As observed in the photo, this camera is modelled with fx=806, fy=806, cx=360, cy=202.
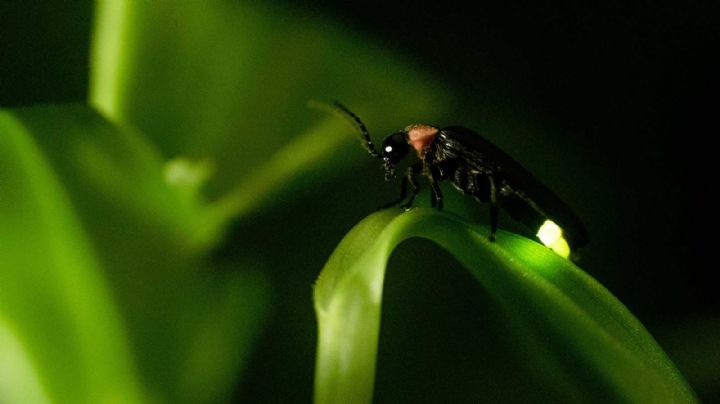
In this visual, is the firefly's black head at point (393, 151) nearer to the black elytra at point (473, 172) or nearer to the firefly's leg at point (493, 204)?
the black elytra at point (473, 172)

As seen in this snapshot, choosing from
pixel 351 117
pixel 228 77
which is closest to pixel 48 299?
pixel 228 77

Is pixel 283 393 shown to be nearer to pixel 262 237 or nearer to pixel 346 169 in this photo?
pixel 262 237

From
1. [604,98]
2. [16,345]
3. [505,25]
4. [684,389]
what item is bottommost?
[684,389]

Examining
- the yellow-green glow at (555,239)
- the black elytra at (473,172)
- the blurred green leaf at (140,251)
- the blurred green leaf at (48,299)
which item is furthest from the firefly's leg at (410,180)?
the blurred green leaf at (48,299)

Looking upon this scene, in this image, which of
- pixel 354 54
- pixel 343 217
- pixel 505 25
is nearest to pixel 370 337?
pixel 343 217

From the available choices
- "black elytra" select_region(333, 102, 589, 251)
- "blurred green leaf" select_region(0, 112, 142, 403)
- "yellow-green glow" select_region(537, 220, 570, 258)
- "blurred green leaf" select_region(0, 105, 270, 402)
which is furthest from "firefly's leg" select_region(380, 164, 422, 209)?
"blurred green leaf" select_region(0, 112, 142, 403)

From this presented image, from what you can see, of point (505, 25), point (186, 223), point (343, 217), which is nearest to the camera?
point (186, 223)

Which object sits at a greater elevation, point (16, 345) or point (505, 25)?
point (505, 25)

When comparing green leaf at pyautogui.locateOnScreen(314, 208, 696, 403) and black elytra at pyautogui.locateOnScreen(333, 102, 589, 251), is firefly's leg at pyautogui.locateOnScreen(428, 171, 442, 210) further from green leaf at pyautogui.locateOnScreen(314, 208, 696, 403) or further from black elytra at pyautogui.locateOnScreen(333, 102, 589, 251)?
green leaf at pyautogui.locateOnScreen(314, 208, 696, 403)
